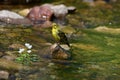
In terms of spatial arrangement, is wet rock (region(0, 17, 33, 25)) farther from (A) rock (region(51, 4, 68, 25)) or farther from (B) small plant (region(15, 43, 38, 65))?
(B) small plant (region(15, 43, 38, 65))

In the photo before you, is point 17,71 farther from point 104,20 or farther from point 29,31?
point 104,20

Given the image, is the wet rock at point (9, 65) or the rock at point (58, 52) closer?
the wet rock at point (9, 65)

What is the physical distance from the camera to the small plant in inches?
332

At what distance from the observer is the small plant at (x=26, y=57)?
844cm

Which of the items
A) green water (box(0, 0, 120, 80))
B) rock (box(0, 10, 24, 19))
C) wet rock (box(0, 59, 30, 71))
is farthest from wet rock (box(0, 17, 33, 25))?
wet rock (box(0, 59, 30, 71))

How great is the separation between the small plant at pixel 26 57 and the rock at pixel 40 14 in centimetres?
381

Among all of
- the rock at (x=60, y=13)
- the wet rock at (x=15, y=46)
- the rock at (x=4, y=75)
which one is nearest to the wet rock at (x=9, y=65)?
the rock at (x=4, y=75)

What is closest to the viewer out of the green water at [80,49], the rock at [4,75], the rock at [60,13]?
the rock at [4,75]

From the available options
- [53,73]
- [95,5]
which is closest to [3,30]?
[53,73]

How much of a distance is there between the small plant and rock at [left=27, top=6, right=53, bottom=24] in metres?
3.81

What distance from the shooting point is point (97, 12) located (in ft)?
48.5

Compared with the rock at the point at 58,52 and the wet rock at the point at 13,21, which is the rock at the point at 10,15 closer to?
the wet rock at the point at 13,21

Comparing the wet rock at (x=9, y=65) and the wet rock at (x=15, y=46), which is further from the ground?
the wet rock at (x=9, y=65)

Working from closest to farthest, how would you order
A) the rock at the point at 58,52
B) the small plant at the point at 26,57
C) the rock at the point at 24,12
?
the small plant at the point at 26,57 → the rock at the point at 58,52 → the rock at the point at 24,12
